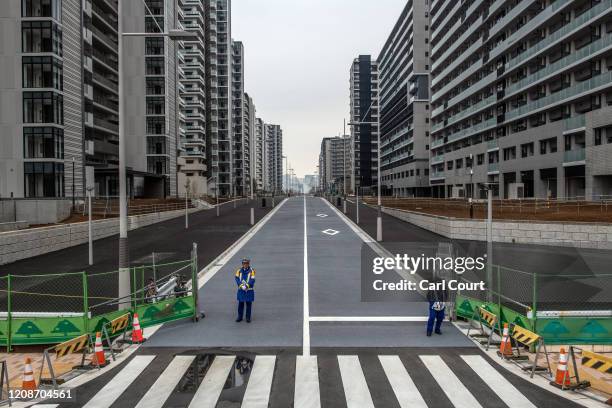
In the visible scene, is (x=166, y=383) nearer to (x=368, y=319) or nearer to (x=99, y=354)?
(x=99, y=354)

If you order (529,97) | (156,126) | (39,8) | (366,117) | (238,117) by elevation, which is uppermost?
(366,117)

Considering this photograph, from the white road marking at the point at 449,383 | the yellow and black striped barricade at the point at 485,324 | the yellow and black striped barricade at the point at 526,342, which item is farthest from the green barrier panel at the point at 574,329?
the white road marking at the point at 449,383

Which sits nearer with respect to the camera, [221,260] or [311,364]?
[311,364]

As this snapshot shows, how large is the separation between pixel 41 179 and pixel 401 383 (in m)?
43.5

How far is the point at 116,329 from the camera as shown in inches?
430

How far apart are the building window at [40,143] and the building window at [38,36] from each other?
7.12 metres

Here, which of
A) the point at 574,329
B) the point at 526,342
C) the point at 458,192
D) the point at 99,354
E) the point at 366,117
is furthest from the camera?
the point at 366,117

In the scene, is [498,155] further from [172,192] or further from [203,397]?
[203,397]

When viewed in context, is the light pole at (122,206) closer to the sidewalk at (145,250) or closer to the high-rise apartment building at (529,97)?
the sidewalk at (145,250)

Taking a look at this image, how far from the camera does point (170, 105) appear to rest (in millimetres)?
76750

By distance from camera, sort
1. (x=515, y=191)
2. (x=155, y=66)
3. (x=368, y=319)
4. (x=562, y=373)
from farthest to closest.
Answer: (x=155, y=66) → (x=515, y=191) → (x=368, y=319) → (x=562, y=373)

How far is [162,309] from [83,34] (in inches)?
1847

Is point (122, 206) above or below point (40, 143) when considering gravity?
below

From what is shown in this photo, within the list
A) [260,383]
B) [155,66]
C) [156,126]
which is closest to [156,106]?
[156,126]
